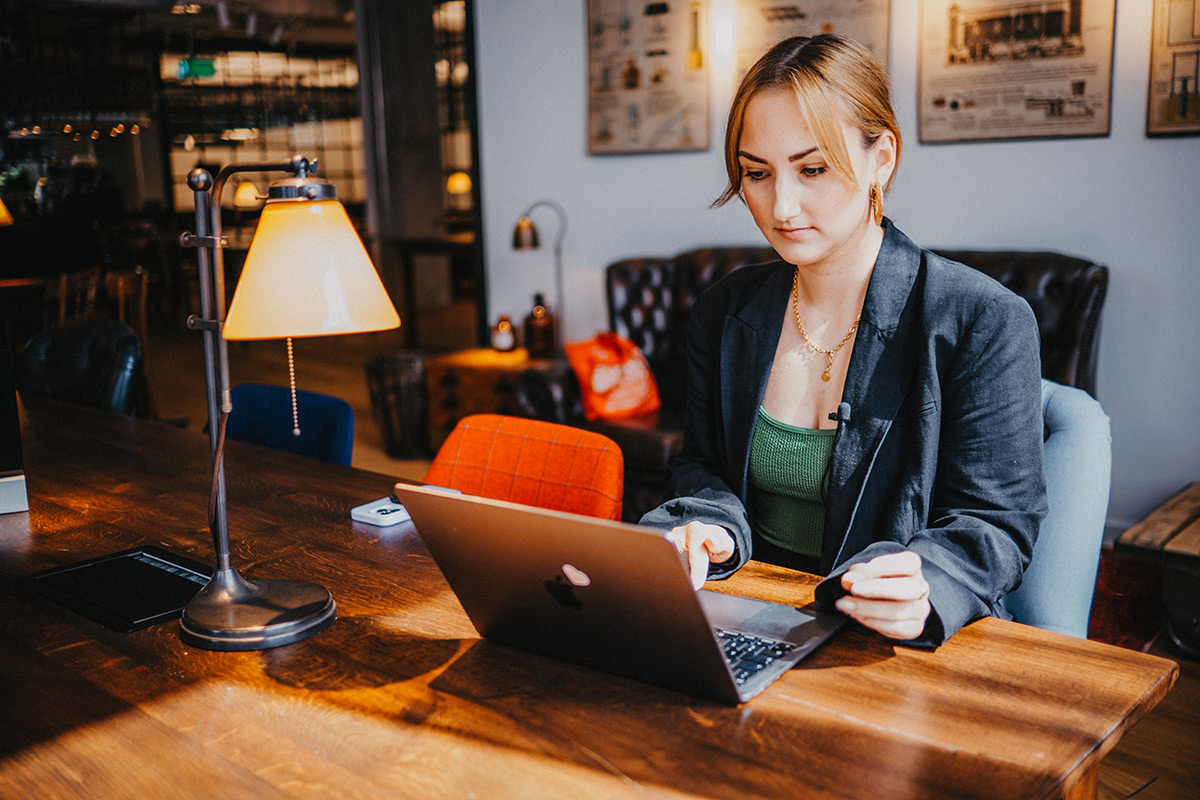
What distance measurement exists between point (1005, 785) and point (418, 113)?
7.94 m

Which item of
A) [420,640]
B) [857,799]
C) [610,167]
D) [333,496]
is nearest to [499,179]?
[610,167]

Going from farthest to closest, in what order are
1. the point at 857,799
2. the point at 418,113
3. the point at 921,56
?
the point at 418,113
the point at 921,56
the point at 857,799

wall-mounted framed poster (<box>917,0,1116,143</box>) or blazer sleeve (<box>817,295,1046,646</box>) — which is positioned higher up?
wall-mounted framed poster (<box>917,0,1116,143</box>)

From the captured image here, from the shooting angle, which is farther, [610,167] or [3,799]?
[610,167]

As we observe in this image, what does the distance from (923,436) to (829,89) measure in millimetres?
483

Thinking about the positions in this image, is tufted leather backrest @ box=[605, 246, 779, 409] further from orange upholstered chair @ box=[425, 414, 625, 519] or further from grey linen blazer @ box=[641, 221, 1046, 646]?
grey linen blazer @ box=[641, 221, 1046, 646]

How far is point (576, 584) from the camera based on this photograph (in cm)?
96

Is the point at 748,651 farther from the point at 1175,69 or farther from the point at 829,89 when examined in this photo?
the point at 1175,69

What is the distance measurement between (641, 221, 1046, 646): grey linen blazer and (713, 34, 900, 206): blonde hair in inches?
8.1

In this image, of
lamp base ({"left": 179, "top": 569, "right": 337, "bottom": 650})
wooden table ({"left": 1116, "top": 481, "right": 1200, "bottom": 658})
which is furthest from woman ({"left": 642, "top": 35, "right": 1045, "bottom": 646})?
wooden table ({"left": 1116, "top": 481, "right": 1200, "bottom": 658})

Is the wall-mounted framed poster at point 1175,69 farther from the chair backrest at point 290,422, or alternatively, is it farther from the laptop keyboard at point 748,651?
the laptop keyboard at point 748,651

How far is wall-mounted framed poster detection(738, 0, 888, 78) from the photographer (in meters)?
3.71

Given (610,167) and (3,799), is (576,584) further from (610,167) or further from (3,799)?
(610,167)

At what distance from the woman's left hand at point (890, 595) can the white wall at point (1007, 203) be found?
2.74 meters
